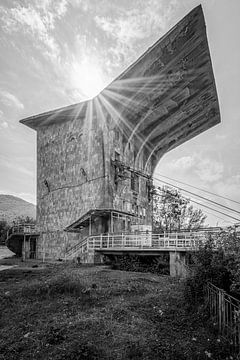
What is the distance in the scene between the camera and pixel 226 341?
584 centimetres

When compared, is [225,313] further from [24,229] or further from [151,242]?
[24,229]

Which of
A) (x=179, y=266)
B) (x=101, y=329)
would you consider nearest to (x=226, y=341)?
(x=101, y=329)

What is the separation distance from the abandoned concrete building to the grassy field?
16.3 m

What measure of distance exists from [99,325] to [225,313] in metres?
3.11

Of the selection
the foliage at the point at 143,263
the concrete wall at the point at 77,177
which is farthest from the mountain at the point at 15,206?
the foliage at the point at 143,263

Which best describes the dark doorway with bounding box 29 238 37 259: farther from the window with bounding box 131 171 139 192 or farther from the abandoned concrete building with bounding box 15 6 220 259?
the window with bounding box 131 171 139 192

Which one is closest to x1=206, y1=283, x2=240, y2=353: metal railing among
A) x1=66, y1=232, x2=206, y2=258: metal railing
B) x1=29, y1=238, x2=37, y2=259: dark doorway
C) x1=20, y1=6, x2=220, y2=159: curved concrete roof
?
x1=66, y1=232, x2=206, y2=258: metal railing

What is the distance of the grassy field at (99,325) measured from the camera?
548 cm

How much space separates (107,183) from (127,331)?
22832 mm

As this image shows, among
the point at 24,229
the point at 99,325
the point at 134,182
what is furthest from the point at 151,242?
the point at 24,229

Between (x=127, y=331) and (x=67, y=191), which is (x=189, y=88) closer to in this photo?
(x=67, y=191)

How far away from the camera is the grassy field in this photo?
548cm

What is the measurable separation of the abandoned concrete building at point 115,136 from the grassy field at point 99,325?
16.3 metres

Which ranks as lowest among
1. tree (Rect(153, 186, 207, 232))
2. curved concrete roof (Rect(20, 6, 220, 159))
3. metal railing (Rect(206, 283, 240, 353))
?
metal railing (Rect(206, 283, 240, 353))
